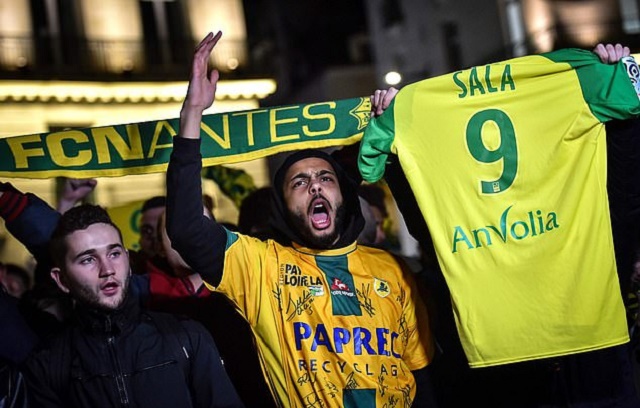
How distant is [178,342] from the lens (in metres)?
3.75

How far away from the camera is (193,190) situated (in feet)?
12.0

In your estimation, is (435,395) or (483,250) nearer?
(483,250)

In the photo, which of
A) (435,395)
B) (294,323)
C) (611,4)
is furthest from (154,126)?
(611,4)

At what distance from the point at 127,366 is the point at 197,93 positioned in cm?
114

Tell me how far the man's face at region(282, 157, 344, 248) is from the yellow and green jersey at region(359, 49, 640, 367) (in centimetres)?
20

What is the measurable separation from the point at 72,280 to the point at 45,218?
72cm

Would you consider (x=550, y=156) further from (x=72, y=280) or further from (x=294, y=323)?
(x=72, y=280)

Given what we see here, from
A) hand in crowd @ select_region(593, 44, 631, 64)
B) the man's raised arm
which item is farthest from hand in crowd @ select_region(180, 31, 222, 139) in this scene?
hand in crowd @ select_region(593, 44, 631, 64)

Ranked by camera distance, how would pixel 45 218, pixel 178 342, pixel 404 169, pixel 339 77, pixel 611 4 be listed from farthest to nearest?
1. pixel 339 77
2. pixel 611 4
3. pixel 45 218
4. pixel 404 169
5. pixel 178 342

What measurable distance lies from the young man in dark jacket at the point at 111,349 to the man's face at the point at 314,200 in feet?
2.18

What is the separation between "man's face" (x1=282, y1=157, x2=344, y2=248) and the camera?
4.09m

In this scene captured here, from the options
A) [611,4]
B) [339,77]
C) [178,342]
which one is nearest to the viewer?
[178,342]

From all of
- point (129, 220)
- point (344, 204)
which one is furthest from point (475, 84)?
point (129, 220)

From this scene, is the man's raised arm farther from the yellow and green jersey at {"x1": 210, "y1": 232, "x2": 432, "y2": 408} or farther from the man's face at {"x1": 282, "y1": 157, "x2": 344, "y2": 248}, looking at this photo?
the man's face at {"x1": 282, "y1": 157, "x2": 344, "y2": 248}
